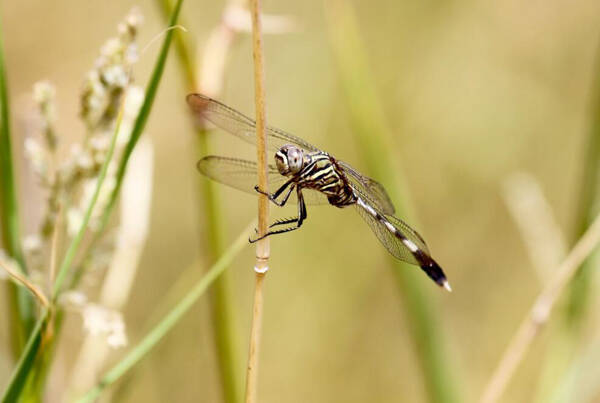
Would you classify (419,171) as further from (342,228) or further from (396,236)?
(396,236)

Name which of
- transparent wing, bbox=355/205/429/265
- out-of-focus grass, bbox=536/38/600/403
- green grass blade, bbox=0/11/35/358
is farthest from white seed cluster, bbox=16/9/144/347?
out-of-focus grass, bbox=536/38/600/403

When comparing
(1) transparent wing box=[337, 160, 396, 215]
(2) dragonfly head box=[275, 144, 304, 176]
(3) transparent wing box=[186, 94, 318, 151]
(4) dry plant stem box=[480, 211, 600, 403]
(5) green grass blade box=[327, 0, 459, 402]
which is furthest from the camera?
(1) transparent wing box=[337, 160, 396, 215]

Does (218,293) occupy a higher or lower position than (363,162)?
lower

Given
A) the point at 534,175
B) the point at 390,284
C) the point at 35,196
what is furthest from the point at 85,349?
the point at 534,175

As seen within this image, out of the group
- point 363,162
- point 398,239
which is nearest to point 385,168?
point 398,239

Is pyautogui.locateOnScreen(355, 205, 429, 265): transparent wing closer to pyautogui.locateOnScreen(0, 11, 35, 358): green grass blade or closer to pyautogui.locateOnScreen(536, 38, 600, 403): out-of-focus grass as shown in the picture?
pyautogui.locateOnScreen(536, 38, 600, 403): out-of-focus grass

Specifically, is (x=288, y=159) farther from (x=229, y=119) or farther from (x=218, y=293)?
(x=218, y=293)
